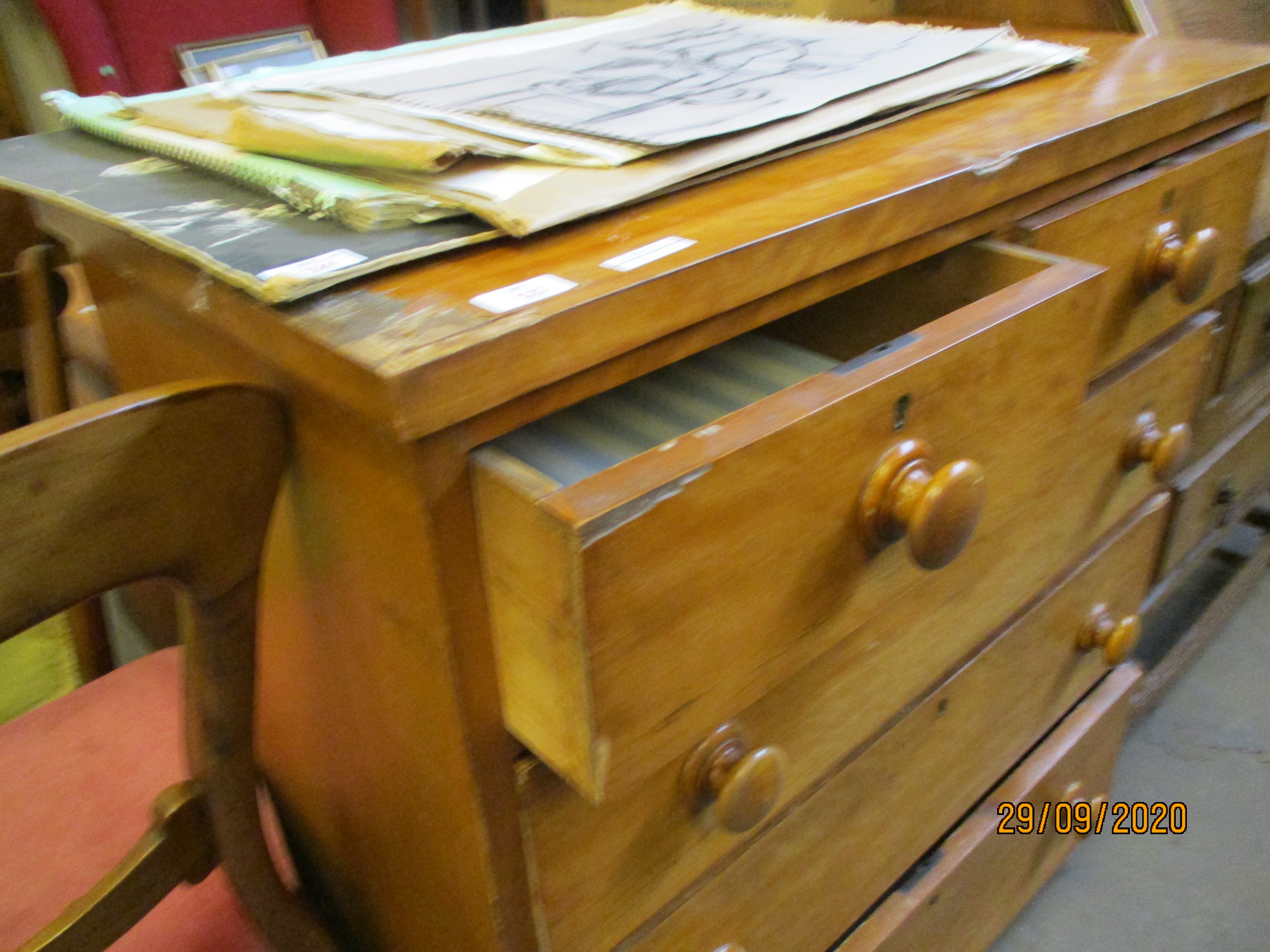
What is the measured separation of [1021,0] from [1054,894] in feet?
2.80

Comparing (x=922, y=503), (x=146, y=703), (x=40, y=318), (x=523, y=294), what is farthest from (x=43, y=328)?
(x=922, y=503)

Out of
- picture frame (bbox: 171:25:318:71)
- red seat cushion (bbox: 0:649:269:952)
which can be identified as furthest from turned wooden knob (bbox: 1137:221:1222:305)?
picture frame (bbox: 171:25:318:71)

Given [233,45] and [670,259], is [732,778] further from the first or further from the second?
[233,45]

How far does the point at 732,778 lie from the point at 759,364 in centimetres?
19

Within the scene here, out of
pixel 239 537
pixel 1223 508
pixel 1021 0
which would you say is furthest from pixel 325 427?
pixel 1223 508

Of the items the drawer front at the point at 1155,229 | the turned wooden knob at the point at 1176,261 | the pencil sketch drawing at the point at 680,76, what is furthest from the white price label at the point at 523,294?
the turned wooden knob at the point at 1176,261

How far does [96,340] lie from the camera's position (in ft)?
2.07

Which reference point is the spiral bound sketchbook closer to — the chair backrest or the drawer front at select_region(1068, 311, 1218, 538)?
the drawer front at select_region(1068, 311, 1218, 538)

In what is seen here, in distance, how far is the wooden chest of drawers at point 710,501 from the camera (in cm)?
29

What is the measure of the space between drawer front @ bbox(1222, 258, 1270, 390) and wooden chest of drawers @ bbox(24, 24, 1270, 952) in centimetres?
23

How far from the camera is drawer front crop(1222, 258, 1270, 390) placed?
84 centimetres

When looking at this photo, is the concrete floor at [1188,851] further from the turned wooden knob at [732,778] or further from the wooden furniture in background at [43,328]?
the wooden furniture in background at [43,328]

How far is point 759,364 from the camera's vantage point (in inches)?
17.3

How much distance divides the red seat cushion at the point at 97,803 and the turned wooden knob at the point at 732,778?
0.78 feet
